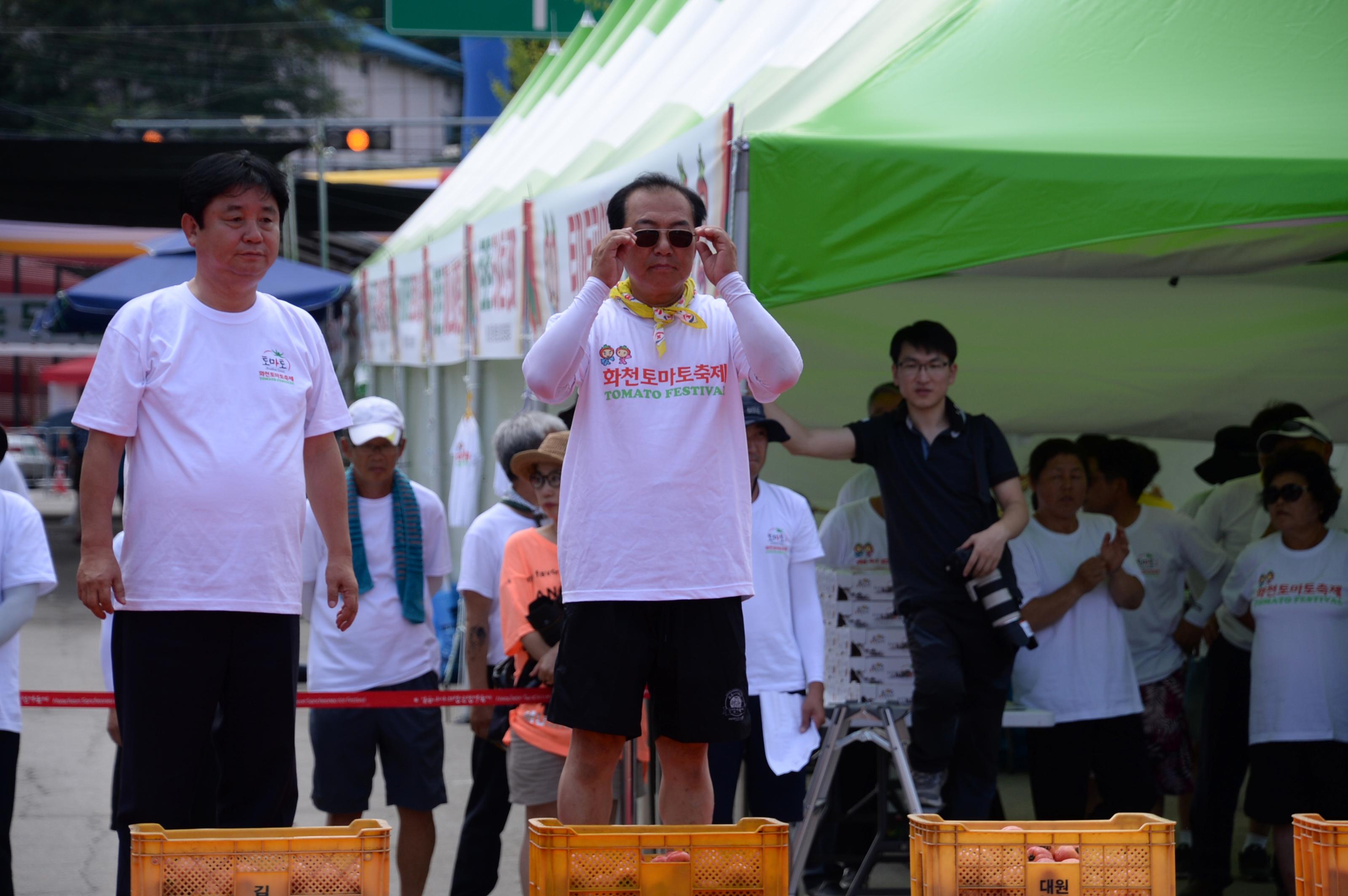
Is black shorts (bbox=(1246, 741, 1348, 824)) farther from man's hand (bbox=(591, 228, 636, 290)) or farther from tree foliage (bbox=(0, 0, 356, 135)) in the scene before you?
tree foliage (bbox=(0, 0, 356, 135))

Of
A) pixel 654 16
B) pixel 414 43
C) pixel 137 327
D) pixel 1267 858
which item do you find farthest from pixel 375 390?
pixel 414 43

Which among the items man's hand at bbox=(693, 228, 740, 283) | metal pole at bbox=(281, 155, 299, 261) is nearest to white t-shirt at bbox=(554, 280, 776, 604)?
man's hand at bbox=(693, 228, 740, 283)

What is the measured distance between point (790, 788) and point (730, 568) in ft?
5.49

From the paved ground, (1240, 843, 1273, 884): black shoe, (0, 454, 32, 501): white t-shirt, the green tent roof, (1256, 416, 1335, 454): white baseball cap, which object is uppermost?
the green tent roof

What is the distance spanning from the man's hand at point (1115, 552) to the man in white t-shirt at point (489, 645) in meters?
2.05

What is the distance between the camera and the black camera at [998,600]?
4.66 m

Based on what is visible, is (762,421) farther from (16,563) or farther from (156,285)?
(156,285)

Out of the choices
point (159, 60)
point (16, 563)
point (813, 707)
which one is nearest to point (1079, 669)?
point (813, 707)

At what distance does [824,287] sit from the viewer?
4141 millimetres

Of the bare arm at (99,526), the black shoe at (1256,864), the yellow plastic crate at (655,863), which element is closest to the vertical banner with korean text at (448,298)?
the black shoe at (1256,864)

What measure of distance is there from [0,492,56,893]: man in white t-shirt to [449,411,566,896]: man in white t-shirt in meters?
1.31

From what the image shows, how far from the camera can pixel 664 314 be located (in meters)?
3.34

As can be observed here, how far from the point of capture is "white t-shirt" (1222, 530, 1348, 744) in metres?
5.12

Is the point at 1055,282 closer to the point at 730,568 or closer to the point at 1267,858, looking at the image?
the point at 1267,858
